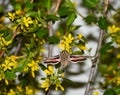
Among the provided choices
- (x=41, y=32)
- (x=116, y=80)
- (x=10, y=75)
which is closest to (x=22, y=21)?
(x=41, y=32)

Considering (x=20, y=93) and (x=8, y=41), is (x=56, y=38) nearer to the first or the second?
(x=8, y=41)

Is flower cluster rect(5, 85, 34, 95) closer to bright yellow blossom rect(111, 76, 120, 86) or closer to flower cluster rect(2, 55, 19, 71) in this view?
flower cluster rect(2, 55, 19, 71)

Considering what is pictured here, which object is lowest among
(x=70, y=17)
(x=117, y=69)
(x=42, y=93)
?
(x=42, y=93)

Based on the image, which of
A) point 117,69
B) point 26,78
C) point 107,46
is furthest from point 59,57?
point 117,69

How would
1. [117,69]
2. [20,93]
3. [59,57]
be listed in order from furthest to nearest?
[117,69] → [20,93] → [59,57]

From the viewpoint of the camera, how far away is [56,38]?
1062 mm

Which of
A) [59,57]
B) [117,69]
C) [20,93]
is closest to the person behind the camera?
[59,57]

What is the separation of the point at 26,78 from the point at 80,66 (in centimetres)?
35

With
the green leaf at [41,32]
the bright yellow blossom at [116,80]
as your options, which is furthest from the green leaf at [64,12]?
the bright yellow blossom at [116,80]

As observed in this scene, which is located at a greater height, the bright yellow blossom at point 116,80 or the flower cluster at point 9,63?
the flower cluster at point 9,63

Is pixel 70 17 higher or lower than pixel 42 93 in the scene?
higher

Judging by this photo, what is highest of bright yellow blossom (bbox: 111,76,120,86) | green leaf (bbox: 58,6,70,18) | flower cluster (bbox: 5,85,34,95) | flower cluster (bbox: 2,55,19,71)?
green leaf (bbox: 58,6,70,18)

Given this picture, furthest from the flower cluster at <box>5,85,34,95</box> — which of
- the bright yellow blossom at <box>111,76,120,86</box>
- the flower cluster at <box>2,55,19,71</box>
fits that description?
the bright yellow blossom at <box>111,76,120,86</box>

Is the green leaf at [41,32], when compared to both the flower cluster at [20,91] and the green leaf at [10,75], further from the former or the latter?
the flower cluster at [20,91]
